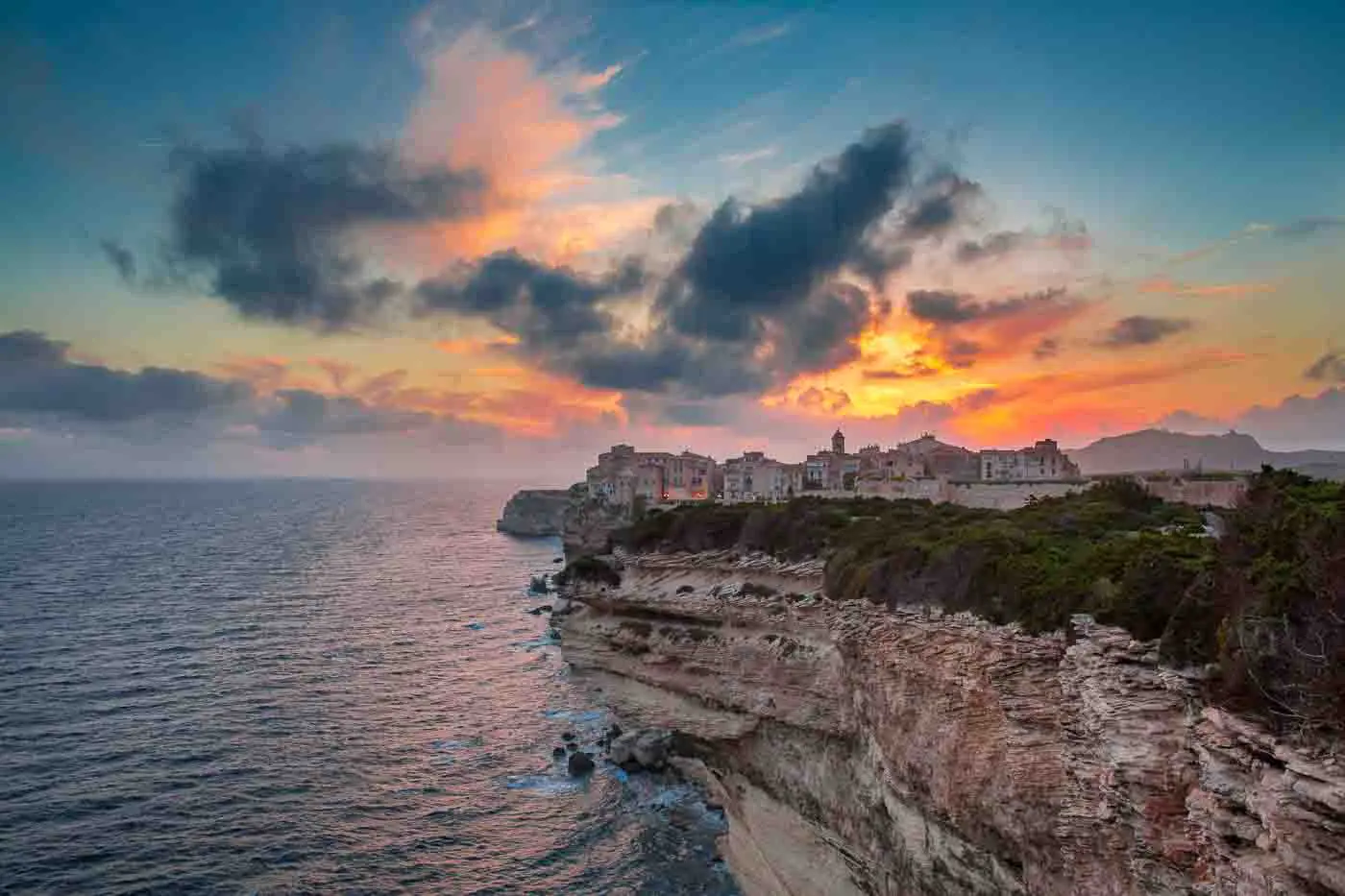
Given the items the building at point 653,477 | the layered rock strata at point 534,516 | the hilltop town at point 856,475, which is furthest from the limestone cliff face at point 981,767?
the layered rock strata at point 534,516

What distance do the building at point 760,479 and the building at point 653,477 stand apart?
981 cm

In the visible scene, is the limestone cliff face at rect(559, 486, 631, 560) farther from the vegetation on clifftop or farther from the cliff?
the vegetation on clifftop

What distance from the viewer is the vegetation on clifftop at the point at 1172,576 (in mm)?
9562

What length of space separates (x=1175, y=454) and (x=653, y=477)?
218ft

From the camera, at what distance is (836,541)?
129 ft

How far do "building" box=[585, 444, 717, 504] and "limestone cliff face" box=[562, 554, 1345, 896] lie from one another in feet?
256

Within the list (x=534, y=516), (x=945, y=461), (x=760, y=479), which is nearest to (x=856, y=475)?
(x=945, y=461)

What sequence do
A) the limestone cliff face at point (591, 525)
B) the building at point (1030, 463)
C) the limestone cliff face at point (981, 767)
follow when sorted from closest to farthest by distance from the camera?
the limestone cliff face at point (981, 767)
the building at point (1030, 463)
the limestone cliff face at point (591, 525)

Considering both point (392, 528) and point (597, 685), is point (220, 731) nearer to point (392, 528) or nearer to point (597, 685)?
point (597, 685)

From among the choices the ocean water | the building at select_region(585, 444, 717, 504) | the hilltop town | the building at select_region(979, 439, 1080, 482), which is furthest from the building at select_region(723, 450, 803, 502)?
the ocean water

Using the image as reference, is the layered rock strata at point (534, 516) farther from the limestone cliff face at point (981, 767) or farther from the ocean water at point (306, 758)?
the limestone cliff face at point (981, 767)

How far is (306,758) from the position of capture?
34.4 m

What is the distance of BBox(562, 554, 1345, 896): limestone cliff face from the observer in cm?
944

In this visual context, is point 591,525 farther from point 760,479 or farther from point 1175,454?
point 1175,454
